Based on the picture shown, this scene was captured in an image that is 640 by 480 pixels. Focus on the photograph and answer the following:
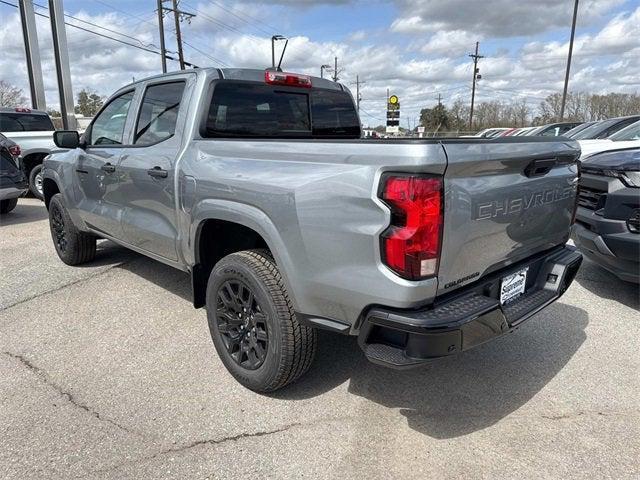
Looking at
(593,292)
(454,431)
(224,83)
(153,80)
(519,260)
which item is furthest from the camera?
(593,292)

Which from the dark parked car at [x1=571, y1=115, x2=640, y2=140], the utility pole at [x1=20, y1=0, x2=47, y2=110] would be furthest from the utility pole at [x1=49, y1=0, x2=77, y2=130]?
the dark parked car at [x1=571, y1=115, x2=640, y2=140]

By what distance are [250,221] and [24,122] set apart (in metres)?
Answer: 11.1

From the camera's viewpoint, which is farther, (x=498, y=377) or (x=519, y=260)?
(x=498, y=377)

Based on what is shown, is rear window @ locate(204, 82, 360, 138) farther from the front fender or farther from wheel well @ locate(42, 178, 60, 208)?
wheel well @ locate(42, 178, 60, 208)

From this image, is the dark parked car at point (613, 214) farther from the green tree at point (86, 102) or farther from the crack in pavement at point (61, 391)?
the green tree at point (86, 102)

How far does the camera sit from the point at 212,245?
135 inches

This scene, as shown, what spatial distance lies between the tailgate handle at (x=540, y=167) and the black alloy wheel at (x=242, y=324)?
164 cm

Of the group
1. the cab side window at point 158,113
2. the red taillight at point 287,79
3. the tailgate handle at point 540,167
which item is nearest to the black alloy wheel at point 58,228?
the cab side window at point 158,113

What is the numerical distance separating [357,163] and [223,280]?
126 cm

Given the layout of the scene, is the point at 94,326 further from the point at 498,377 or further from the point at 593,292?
the point at 593,292

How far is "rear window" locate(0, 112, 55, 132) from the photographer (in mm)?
11102

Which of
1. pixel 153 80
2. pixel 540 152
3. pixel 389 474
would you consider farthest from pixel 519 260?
pixel 153 80

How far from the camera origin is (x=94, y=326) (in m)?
4.05

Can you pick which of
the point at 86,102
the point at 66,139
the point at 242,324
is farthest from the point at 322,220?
the point at 86,102
